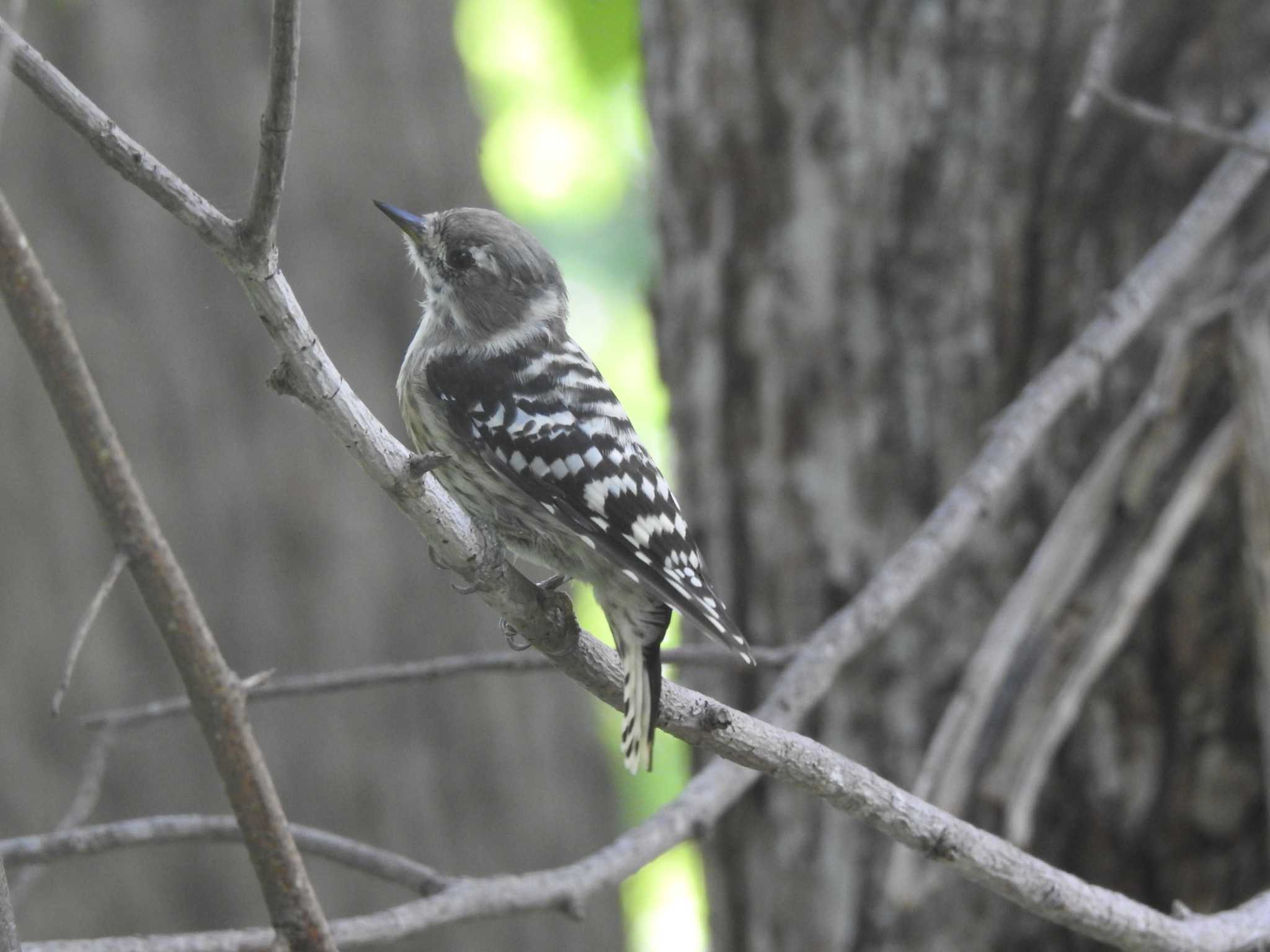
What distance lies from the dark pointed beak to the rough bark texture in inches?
32.7

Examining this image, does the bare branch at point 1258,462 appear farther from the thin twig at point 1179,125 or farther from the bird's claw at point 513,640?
the bird's claw at point 513,640

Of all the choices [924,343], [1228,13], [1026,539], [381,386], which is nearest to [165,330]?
[381,386]

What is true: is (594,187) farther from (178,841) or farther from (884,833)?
(884,833)

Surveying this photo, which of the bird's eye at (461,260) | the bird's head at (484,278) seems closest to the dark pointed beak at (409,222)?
the bird's head at (484,278)

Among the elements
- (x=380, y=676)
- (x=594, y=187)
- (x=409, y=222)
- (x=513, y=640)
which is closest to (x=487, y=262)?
(x=409, y=222)

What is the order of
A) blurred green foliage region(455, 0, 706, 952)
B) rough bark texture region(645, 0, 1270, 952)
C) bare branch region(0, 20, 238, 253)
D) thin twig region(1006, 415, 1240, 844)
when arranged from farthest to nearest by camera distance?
blurred green foliage region(455, 0, 706, 952)
rough bark texture region(645, 0, 1270, 952)
thin twig region(1006, 415, 1240, 844)
bare branch region(0, 20, 238, 253)

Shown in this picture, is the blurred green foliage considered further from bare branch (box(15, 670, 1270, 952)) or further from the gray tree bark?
bare branch (box(15, 670, 1270, 952))

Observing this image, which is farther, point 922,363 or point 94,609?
point 922,363

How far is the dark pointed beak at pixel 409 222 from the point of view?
130 inches

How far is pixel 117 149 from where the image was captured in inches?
61.7

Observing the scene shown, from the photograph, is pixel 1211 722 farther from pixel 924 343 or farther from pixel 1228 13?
pixel 1228 13

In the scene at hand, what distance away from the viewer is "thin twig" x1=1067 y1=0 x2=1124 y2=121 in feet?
9.58

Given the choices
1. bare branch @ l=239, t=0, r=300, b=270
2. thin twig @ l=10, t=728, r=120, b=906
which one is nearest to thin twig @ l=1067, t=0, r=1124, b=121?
bare branch @ l=239, t=0, r=300, b=270

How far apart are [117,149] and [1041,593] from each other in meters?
2.25
